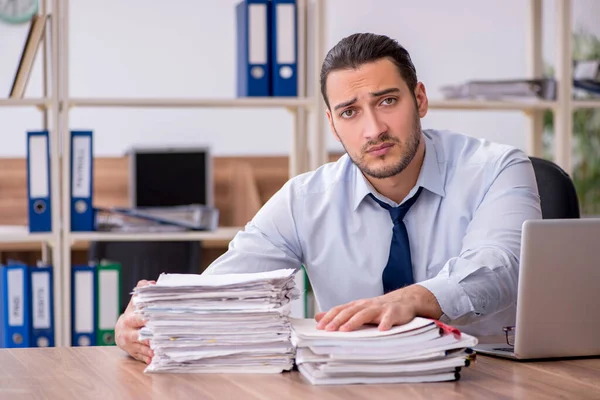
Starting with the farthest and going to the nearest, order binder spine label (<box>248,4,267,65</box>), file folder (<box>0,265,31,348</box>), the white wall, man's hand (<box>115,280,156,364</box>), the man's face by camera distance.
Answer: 1. the white wall
2. binder spine label (<box>248,4,267,65</box>)
3. file folder (<box>0,265,31,348</box>)
4. the man's face
5. man's hand (<box>115,280,156,364</box>)

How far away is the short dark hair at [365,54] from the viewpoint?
6.23ft

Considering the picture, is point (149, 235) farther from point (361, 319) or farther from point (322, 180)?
point (361, 319)

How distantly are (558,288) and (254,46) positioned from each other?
1.92 meters

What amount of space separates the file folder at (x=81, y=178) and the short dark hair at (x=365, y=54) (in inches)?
49.0

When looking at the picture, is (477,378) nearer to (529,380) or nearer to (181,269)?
(529,380)

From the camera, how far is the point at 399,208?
196 cm

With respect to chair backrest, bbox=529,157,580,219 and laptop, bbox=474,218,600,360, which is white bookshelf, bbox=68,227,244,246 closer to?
chair backrest, bbox=529,157,580,219

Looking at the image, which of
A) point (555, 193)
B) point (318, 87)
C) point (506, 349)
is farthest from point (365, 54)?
point (318, 87)

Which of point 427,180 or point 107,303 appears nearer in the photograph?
point 427,180

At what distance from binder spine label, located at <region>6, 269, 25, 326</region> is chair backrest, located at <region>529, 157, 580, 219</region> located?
1.76 m

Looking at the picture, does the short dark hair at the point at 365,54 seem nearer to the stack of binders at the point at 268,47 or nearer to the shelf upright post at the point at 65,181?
the stack of binders at the point at 268,47

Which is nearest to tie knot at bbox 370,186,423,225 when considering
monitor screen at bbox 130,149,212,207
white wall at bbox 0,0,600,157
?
monitor screen at bbox 130,149,212,207

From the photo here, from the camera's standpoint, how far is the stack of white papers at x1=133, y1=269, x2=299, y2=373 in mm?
1293

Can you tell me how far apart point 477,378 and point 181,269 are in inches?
97.9
